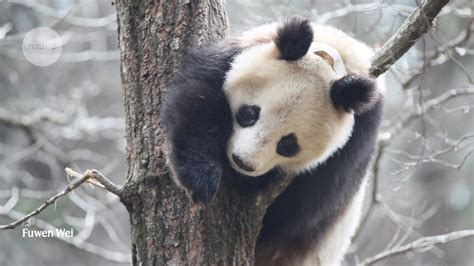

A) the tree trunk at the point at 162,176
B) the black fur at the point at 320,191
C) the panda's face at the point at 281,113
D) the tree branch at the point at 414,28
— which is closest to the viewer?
the tree branch at the point at 414,28

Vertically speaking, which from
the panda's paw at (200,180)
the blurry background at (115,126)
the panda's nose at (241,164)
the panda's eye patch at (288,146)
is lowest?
the blurry background at (115,126)

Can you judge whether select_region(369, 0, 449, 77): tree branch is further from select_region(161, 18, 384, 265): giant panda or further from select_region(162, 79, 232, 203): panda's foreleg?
select_region(162, 79, 232, 203): panda's foreleg

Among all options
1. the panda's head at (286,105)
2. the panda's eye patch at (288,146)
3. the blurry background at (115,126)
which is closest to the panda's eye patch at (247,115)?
the panda's head at (286,105)

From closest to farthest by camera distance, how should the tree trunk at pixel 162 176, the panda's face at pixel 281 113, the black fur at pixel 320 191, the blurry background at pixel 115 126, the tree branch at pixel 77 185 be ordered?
the tree branch at pixel 77 185 < the tree trunk at pixel 162 176 < the panda's face at pixel 281 113 < the black fur at pixel 320 191 < the blurry background at pixel 115 126

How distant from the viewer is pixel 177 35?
371 centimetres

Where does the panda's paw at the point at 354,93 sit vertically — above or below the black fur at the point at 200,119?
below

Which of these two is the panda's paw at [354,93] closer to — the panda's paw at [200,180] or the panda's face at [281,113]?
the panda's face at [281,113]

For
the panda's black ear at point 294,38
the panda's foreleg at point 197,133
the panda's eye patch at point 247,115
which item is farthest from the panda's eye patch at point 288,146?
the panda's black ear at point 294,38

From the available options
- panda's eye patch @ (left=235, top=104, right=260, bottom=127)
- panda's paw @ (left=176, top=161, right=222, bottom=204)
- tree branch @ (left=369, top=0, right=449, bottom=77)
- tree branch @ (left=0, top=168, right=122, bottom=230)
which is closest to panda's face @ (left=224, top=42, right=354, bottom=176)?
panda's eye patch @ (left=235, top=104, right=260, bottom=127)

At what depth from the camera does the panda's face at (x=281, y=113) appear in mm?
3513

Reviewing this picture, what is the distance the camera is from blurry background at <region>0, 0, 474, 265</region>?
18.0 ft

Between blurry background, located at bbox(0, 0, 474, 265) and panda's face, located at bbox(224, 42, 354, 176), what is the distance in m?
0.91

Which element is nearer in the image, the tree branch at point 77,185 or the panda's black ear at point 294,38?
the tree branch at point 77,185

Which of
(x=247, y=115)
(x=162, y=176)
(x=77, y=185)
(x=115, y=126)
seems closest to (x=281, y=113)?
(x=247, y=115)
